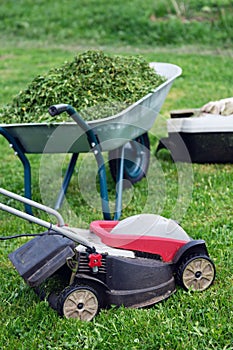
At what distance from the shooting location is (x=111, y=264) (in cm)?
297

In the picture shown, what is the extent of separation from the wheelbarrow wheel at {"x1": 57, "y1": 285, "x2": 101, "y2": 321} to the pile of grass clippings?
1.27 meters

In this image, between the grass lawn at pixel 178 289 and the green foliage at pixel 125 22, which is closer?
the grass lawn at pixel 178 289

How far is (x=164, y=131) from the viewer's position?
558cm

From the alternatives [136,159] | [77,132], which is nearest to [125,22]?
[136,159]

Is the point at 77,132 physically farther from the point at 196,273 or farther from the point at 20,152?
the point at 196,273

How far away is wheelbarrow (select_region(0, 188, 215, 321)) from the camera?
9.49 ft

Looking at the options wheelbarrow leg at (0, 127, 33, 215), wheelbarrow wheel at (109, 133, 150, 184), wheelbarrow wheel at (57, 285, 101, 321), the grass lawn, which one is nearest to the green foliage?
the grass lawn

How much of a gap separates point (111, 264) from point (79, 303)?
9.1 inches

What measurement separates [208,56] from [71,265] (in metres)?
7.65

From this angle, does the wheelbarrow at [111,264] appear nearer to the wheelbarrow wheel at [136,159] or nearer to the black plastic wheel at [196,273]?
the black plastic wheel at [196,273]

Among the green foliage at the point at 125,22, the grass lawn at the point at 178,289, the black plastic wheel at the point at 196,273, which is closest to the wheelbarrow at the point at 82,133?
the grass lawn at the point at 178,289

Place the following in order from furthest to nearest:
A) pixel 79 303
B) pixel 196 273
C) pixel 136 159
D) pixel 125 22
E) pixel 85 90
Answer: pixel 125 22, pixel 136 159, pixel 85 90, pixel 196 273, pixel 79 303

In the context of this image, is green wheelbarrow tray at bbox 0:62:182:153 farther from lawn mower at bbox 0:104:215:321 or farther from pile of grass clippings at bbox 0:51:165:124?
lawn mower at bbox 0:104:215:321

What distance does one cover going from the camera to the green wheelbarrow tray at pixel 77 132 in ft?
12.3
